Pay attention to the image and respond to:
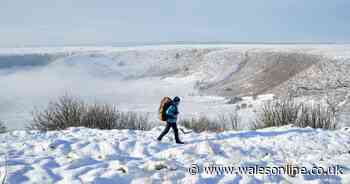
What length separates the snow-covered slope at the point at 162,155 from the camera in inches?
272

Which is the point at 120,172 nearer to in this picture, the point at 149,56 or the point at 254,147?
the point at 254,147

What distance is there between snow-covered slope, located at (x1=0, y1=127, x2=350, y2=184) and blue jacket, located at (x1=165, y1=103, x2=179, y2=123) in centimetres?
70

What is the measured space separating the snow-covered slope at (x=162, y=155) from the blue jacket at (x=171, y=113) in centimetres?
70

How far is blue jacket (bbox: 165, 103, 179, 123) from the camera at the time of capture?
11.0 metres

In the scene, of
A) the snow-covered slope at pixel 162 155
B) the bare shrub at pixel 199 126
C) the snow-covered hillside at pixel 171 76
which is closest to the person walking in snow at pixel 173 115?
the snow-covered slope at pixel 162 155

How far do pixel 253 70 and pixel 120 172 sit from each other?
53.8m

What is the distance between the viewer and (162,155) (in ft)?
30.8

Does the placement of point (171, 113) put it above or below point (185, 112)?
above

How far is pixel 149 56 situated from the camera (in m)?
96.2

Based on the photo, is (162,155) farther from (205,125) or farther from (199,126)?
(205,125)

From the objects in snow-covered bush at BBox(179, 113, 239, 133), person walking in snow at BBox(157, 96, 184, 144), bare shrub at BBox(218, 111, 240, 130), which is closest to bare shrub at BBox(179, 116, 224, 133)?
snow-covered bush at BBox(179, 113, 239, 133)

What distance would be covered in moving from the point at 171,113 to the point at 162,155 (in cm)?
193

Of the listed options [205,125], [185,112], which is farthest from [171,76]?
[205,125]

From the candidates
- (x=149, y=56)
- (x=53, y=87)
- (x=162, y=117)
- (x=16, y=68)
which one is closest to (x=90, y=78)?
(x=53, y=87)
